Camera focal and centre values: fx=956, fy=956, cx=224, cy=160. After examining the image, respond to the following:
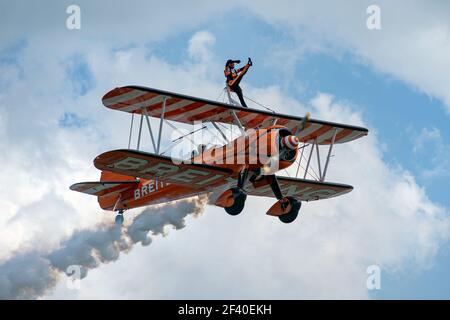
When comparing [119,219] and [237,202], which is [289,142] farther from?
[119,219]

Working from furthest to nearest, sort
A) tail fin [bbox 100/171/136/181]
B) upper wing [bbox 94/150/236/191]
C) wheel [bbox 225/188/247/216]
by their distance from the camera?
tail fin [bbox 100/171/136/181]
wheel [bbox 225/188/247/216]
upper wing [bbox 94/150/236/191]

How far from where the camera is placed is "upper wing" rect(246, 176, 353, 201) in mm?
27078

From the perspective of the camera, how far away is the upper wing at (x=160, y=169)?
23547mm

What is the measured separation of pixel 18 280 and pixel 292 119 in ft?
31.7

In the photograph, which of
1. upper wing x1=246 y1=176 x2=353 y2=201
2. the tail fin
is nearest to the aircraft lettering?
upper wing x1=246 y1=176 x2=353 y2=201

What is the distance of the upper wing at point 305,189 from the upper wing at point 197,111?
156 cm

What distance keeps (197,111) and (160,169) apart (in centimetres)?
206

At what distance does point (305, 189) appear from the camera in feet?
90.7

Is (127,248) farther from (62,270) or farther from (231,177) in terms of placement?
(231,177)

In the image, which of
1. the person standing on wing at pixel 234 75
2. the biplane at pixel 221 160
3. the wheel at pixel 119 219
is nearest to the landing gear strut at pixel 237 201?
the biplane at pixel 221 160

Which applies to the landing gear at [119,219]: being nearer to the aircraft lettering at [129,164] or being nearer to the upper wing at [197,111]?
the upper wing at [197,111]

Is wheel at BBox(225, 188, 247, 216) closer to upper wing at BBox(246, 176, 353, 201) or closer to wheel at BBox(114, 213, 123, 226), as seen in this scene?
upper wing at BBox(246, 176, 353, 201)
